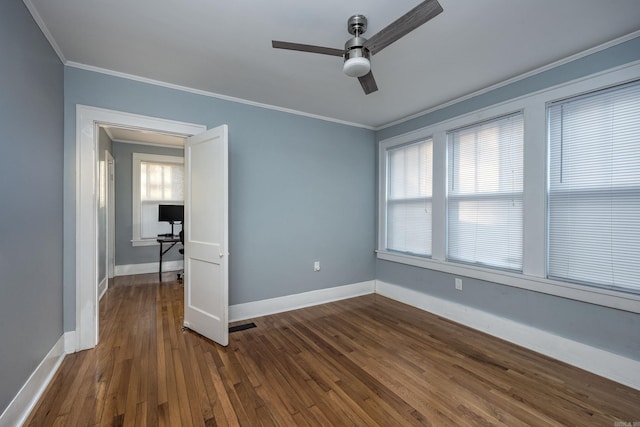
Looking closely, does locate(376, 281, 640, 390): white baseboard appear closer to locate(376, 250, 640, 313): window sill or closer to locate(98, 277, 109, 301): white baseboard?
locate(376, 250, 640, 313): window sill

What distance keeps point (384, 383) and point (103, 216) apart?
460 centimetres

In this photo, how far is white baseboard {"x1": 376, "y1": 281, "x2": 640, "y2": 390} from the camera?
2111 mm

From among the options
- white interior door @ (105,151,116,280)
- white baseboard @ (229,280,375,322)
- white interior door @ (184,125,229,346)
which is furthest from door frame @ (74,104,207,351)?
white interior door @ (105,151,116,280)

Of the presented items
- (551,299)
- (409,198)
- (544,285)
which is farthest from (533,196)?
(409,198)

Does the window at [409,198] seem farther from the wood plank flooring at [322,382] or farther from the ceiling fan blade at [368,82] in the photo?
the ceiling fan blade at [368,82]

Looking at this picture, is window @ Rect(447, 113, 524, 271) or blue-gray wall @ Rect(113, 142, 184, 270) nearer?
window @ Rect(447, 113, 524, 271)

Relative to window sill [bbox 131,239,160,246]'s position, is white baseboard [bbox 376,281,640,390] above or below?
below

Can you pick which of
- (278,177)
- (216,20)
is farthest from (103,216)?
(216,20)

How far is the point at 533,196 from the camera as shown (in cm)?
260

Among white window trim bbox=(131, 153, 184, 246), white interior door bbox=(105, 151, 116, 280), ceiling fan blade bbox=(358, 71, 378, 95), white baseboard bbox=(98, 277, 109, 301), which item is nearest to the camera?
ceiling fan blade bbox=(358, 71, 378, 95)

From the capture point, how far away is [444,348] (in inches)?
103

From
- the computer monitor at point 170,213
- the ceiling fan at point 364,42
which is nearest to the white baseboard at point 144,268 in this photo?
the computer monitor at point 170,213

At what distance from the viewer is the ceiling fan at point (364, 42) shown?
1.42 metres

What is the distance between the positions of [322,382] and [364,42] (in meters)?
2.35
